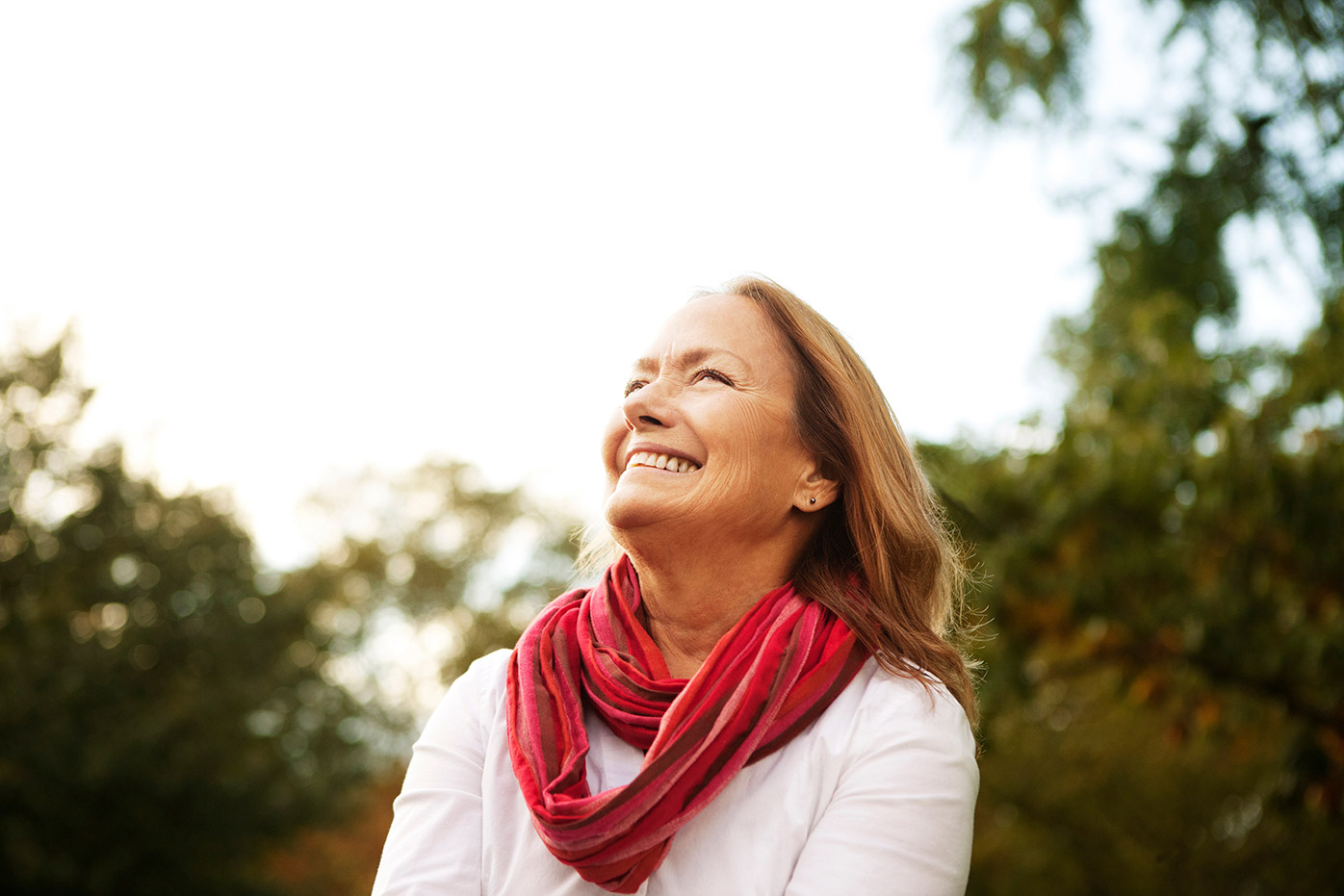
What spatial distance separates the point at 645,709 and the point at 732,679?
0.19 metres

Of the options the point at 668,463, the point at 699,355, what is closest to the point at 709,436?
the point at 668,463

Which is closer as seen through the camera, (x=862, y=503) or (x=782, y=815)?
(x=782, y=815)

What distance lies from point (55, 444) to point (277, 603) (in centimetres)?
540

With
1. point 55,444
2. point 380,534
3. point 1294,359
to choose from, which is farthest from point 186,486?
point 1294,359

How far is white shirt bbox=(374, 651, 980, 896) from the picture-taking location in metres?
1.96

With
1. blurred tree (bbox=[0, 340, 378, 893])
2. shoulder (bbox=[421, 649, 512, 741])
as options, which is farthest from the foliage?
shoulder (bbox=[421, 649, 512, 741])

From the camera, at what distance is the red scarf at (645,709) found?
1957 mm

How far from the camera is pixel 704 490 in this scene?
2275 mm

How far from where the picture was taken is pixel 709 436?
7.55 ft

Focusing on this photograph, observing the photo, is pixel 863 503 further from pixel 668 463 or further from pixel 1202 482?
pixel 1202 482

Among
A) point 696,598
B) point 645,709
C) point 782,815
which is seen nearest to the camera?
point 782,815

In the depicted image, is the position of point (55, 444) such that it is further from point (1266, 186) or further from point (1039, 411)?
point (1266, 186)

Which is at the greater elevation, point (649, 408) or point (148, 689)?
point (649, 408)

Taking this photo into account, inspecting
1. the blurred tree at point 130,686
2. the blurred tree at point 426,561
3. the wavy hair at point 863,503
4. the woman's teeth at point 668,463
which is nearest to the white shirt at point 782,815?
the wavy hair at point 863,503
